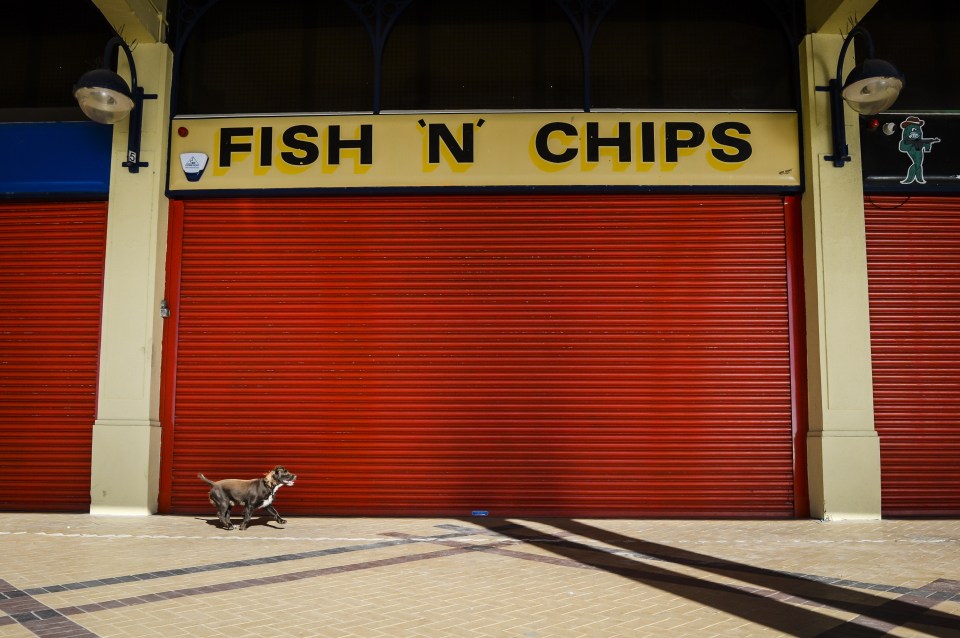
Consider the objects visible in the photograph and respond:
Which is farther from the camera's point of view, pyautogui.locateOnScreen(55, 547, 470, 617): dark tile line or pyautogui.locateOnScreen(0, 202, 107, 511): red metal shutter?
pyautogui.locateOnScreen(0, 202, 107, 511): red metal shutter

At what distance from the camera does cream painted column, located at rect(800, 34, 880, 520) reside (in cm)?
874

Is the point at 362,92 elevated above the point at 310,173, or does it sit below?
above

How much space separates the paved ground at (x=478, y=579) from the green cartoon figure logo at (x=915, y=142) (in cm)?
421

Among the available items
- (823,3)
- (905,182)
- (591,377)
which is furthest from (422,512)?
(823,3)

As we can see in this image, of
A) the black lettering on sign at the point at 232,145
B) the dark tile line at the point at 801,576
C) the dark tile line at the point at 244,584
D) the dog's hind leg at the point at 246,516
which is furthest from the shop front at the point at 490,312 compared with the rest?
the dark tile line at the point at 244,584

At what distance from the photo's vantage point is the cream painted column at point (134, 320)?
9008 mm

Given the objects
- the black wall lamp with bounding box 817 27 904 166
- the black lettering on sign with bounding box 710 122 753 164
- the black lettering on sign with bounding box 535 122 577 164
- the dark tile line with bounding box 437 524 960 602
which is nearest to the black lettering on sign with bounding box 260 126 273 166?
the black lettering on sign with bounding box 535 122 577 164

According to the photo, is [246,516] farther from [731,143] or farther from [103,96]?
[731,143]

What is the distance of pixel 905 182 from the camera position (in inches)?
368

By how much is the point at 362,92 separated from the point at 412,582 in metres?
6.51

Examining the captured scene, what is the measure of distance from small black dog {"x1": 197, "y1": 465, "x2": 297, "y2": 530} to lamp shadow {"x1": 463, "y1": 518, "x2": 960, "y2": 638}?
2.68 meters

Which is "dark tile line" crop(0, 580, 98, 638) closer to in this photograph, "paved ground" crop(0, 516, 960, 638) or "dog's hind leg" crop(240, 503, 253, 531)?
"paved ground" crop(0, 516, 960, 638)

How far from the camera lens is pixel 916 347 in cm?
918

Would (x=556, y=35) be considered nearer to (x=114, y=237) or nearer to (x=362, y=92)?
(x=362, y=92)
